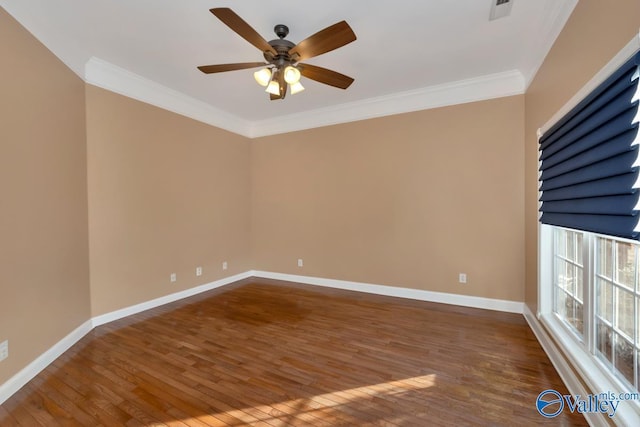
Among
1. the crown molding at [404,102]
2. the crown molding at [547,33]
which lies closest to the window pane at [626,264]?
the crown molding at [547,33]

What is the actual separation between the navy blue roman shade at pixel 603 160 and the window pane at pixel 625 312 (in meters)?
0.39

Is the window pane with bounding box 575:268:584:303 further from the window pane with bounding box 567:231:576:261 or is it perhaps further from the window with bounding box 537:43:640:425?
the window pane with bounding box 567:231:576:261

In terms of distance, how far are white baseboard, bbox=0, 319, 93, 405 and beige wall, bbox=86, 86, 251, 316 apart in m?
0.30

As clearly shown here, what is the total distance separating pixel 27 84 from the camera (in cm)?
218

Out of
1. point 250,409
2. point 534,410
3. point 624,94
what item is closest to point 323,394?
point 250,409

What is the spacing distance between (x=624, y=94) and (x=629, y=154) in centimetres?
29

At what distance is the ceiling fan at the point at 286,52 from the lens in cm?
180

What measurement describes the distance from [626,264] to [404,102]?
3.05 metres

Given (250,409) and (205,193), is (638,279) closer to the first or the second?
(250,409)

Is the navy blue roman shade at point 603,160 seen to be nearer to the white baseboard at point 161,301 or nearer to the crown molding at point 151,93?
the crown molding at point 151,93

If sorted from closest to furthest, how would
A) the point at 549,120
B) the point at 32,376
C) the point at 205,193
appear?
the point at 32,376, the point at 549,120, the point at 205,193

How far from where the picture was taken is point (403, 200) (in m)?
3.95

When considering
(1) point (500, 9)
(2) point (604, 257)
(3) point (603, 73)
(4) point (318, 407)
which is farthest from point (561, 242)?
(4) point (318, 407)

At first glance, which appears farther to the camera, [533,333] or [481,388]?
[533,333]
